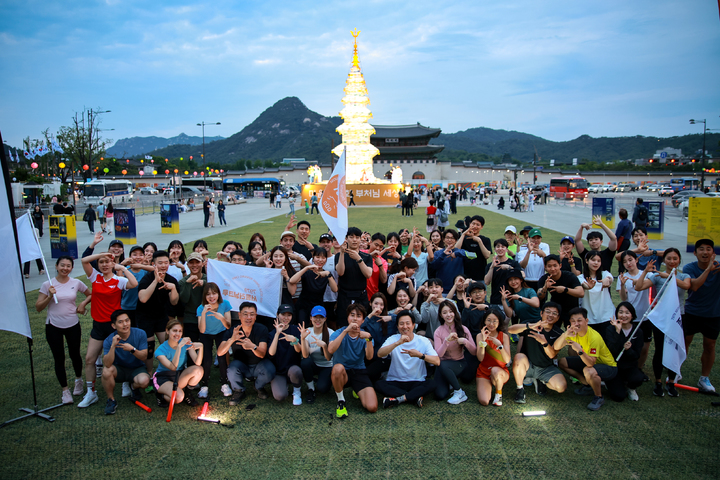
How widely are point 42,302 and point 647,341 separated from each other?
792cm

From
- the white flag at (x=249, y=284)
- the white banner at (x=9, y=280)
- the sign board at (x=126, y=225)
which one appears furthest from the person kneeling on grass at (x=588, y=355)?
the sign board at (x=126, y=225)

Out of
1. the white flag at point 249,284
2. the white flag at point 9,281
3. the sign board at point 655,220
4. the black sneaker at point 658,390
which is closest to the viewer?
the white flag at point 9,281

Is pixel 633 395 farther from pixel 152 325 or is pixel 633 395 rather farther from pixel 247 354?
pixel 152 325

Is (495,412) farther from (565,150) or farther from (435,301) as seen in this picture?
(565,150)

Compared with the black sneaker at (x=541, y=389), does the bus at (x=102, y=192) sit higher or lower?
higher

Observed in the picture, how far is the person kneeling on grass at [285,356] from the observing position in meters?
5.45

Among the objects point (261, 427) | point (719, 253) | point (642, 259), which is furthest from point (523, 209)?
point (261, 427)

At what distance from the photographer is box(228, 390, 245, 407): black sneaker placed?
17.7 ft

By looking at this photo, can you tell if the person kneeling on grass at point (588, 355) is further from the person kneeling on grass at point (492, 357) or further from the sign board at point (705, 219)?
the sign board at point (705, 219)

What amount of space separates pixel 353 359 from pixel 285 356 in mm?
908

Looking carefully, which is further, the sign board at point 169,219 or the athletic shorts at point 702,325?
the sign board at point 169,219

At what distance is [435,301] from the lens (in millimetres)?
5922

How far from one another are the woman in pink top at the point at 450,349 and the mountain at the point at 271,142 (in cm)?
15058

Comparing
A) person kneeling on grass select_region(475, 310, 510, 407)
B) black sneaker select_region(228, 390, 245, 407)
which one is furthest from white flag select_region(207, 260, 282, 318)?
person kneeling on grass select_region(475, 310, 510, 407)
